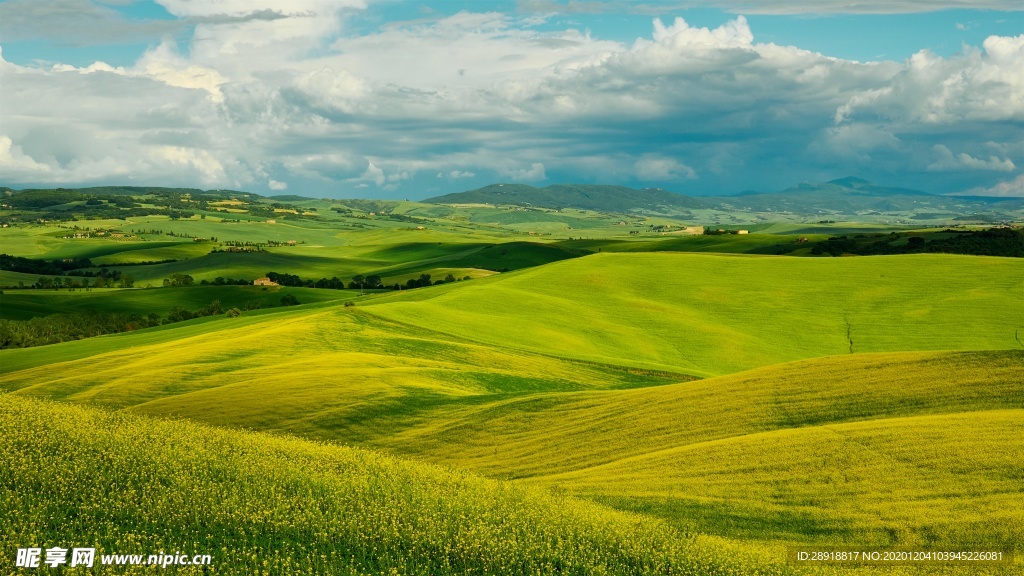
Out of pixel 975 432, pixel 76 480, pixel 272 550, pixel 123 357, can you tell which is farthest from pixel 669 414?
pixel 123 357

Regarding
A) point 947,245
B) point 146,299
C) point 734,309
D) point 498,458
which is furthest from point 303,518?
point 947,245

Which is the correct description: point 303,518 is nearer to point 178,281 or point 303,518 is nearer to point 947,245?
point 947,245

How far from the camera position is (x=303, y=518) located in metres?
20.7

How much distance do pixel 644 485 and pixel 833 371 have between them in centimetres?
1515

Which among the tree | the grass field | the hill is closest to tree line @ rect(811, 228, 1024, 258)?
the grass field

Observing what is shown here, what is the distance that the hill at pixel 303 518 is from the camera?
744 inches

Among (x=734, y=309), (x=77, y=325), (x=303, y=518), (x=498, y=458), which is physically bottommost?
(x=77, y=325)

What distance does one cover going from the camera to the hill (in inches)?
744

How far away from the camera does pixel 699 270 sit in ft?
385

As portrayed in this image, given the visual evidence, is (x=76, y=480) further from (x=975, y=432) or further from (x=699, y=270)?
(x=699, y=270)

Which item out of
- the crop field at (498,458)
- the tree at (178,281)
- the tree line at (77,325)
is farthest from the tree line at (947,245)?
the tree at (178,281)

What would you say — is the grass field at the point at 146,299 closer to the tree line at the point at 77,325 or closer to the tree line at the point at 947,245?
the tree line at the point at 77,325

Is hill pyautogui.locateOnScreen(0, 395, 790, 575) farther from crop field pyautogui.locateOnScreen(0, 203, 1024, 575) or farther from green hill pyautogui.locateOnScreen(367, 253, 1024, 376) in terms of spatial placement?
green hill pyautogui.locateOnScreen(367, 253, 1024, 376)

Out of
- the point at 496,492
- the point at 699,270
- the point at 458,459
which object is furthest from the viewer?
the point at 699,270
